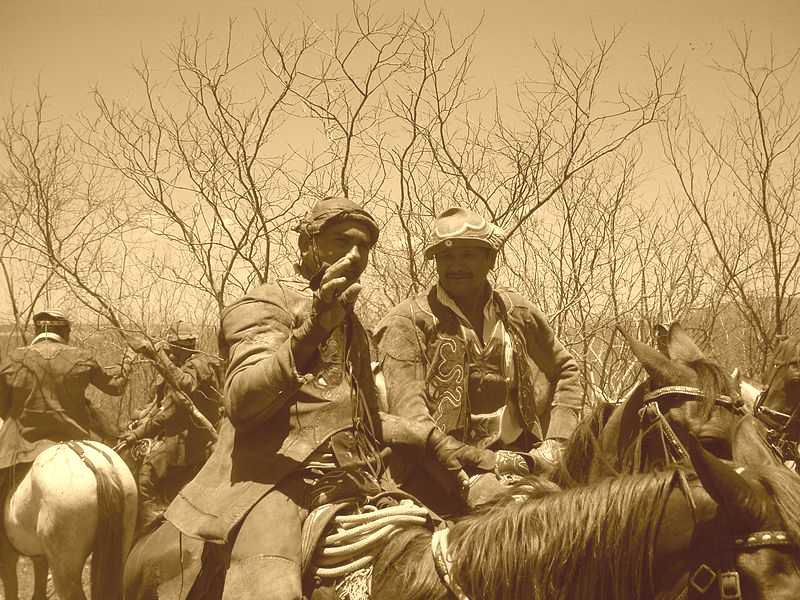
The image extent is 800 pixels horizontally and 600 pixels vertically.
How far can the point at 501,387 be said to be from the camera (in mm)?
4434

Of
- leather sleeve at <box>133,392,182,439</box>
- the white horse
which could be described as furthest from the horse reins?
leather sleeve at <box>133,392,182,439</box>

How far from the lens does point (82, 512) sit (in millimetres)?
7473

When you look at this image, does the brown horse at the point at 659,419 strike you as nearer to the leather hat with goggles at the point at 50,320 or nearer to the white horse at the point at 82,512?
the white horse at the point at 82,512

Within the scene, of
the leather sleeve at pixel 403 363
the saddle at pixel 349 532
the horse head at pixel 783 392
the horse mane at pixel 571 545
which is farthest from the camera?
the horse head at pixel 783 392

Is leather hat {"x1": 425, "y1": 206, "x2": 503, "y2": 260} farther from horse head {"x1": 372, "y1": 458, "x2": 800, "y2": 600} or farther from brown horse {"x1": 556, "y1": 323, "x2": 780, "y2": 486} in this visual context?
horse head {"x1": 372, "y1": 458, "x2": 800, "y2": 600}

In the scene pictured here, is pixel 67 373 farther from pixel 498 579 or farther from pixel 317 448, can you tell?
pixel 498 579

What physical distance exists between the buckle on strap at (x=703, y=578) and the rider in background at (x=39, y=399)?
741cm

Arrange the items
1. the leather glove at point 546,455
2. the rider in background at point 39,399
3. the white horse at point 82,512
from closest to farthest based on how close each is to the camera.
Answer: the leather glove at point 546,455 → the white horse at point 82,512 → the rider in background at point 39,399

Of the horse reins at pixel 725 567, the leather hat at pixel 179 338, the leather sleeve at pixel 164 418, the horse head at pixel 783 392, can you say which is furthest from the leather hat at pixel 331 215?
the leather hat at pixel 179 338

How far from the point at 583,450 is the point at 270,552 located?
1.17 m

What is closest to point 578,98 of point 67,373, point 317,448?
point 67,373

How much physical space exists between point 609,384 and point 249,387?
7852 millimetres

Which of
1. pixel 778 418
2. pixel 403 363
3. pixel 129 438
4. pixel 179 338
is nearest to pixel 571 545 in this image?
pixel 403 363

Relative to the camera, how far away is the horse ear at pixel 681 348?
11.5ft
